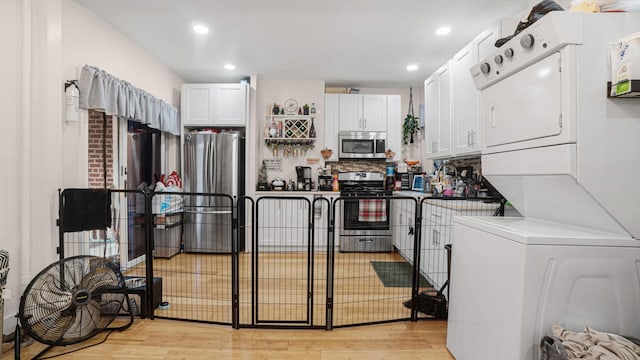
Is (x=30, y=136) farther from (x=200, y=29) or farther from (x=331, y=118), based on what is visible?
(x=331, y=118)

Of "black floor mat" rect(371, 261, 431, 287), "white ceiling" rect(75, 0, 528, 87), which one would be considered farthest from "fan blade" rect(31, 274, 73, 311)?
"black floor mat" rect(371, 261, 431, 287)

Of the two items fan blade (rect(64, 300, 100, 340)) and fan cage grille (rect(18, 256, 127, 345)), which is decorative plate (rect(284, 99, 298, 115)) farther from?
fan blade (rect(64, 300, 100, 340))

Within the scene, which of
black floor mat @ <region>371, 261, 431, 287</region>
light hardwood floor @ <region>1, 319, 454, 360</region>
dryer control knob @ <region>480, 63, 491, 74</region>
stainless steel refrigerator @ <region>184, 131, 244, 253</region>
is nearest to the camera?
dryer control knob @ <region>480, 63, 491, 74</region>

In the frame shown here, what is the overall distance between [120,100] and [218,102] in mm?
1529

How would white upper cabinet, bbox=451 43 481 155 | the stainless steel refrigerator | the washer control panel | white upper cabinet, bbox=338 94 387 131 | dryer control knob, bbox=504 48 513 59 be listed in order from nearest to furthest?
the washer control panel
dryer control knob, bbox=504 48 513 59
white upper cabinet, bbox=451 43 481 155
the stainless steel refrigerator
white upper cabinet, bbox=338 94 387 131

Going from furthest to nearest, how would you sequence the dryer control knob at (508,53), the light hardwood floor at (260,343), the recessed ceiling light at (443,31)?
the recessed ceiling light at (443,31) < the light hardwood floor at (260,343) < the dryer control knob at (508,53)

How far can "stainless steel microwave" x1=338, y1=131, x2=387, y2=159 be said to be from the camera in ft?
15.7

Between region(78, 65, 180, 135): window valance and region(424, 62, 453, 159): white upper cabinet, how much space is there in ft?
10.8

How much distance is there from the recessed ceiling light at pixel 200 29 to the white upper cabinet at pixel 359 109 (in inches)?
89.5

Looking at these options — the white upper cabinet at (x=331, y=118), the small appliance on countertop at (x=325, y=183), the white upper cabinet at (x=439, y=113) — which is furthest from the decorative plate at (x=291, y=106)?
the white upper cabinet at (x=439, y=113)

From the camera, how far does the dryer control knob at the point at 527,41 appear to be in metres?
1.44

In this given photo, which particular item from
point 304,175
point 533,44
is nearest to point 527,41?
point 533,44

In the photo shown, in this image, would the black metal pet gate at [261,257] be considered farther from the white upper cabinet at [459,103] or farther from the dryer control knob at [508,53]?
the dryer control knob at [508,53]

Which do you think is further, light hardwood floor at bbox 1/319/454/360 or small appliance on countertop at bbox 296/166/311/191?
small appliance on countertop at bbox 296/166/311/191
